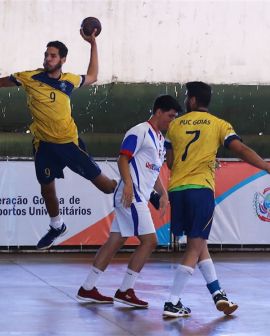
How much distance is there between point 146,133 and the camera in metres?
9.49

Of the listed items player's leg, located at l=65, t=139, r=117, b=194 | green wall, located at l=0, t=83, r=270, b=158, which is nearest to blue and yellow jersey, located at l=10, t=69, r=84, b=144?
player's leg, located at l=65, t=139, r=117, b=194

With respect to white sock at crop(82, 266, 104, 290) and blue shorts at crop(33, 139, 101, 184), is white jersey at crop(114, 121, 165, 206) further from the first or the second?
white sock at crop(82, 266, 104, 290)

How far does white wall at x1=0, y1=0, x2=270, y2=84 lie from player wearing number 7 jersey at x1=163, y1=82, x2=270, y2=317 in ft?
34.9

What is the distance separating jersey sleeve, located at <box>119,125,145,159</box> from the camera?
9.34 metres

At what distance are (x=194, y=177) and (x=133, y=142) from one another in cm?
75

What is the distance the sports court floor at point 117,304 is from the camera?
8.41m

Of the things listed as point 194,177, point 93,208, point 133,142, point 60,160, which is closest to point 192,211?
point 194,177

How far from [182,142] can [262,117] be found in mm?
11239

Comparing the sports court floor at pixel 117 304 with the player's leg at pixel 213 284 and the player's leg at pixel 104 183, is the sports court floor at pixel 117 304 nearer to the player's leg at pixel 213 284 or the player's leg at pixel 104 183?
the player's leg at pixel 213 284

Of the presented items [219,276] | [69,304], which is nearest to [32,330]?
[69,304]

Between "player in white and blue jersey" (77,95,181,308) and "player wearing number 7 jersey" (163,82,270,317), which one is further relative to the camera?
"player in white and blue jersey" (77,95,181,308)

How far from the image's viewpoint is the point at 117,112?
19.8 meters

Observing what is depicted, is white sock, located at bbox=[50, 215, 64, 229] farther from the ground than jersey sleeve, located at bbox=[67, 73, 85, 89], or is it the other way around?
jersey sleeve, located at bbox=[67, 73, 85, 89]

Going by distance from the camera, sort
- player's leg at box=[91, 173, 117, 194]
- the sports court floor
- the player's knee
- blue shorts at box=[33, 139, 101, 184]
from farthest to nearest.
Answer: player's leg at box=[91, 173, 117, 194] < blue shorts at box=[33, 139, 101, 184] < the player's knee < the sports court floor
